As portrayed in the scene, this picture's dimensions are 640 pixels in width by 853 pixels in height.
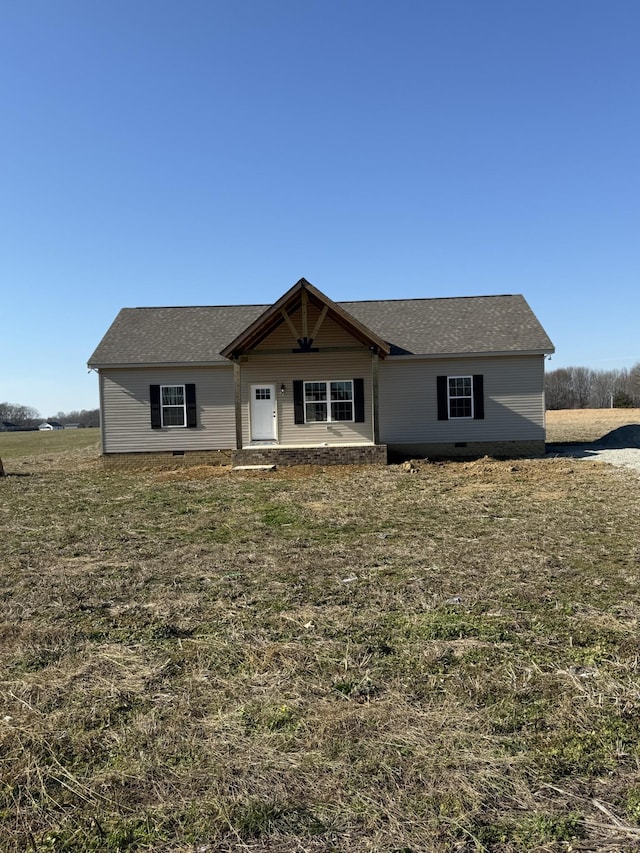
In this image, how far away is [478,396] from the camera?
17.9 metres

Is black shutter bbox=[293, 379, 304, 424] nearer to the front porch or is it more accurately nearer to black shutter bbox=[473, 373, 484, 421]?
the front porch

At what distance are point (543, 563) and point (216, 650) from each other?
3.80 metres

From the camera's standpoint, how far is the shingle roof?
58.7 feet

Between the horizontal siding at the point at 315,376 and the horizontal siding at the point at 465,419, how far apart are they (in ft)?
2.25

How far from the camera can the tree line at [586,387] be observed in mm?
80675

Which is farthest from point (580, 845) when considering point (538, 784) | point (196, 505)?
point (196, 505)

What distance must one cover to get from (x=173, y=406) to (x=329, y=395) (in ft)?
16.5

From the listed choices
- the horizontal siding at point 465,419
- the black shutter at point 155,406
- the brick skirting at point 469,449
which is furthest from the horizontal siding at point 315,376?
the black shutter at point 155,406

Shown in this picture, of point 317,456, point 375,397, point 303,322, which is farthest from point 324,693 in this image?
point 375,397

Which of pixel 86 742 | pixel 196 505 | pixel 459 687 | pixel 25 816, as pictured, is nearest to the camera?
pixel 25 816

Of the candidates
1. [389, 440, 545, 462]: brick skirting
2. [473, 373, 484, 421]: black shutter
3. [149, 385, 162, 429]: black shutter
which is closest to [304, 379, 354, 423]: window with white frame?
[389, 440, 545, 462]: brick skirting

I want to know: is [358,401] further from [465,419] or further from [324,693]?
[324,693]

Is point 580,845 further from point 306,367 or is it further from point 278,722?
point 306,367

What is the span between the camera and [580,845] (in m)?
2.31
